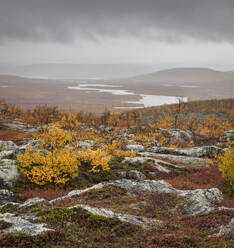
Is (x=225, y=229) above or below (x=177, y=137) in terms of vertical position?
above

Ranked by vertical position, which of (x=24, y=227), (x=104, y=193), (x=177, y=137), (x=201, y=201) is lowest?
(x=177, y=137)

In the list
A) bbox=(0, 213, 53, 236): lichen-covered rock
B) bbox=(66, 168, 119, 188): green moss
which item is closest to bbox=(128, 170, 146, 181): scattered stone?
bbox=(66, 168, 119, 188): green moss

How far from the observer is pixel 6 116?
285 feet

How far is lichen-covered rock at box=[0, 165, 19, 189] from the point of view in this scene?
18.5 metres

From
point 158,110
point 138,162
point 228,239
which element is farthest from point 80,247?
point 158,110

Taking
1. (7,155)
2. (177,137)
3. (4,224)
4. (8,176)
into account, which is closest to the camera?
(4,224)

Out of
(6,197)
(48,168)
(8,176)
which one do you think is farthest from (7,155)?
(6,197)

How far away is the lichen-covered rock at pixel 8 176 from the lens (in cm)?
1855

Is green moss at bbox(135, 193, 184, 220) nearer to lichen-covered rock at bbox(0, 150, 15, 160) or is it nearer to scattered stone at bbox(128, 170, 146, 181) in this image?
scattered stone at bbox(128, 170, 146, 181)

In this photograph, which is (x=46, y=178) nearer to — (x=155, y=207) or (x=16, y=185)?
(x=16, y=185)

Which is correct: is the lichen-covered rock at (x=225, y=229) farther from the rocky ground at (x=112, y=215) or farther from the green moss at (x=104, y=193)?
the green moss at (x=104, y=193)

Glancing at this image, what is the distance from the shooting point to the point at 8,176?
19047 mm

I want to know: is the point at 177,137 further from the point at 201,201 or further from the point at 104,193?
the point at 104,193

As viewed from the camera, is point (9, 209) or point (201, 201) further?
point (201, 201)
